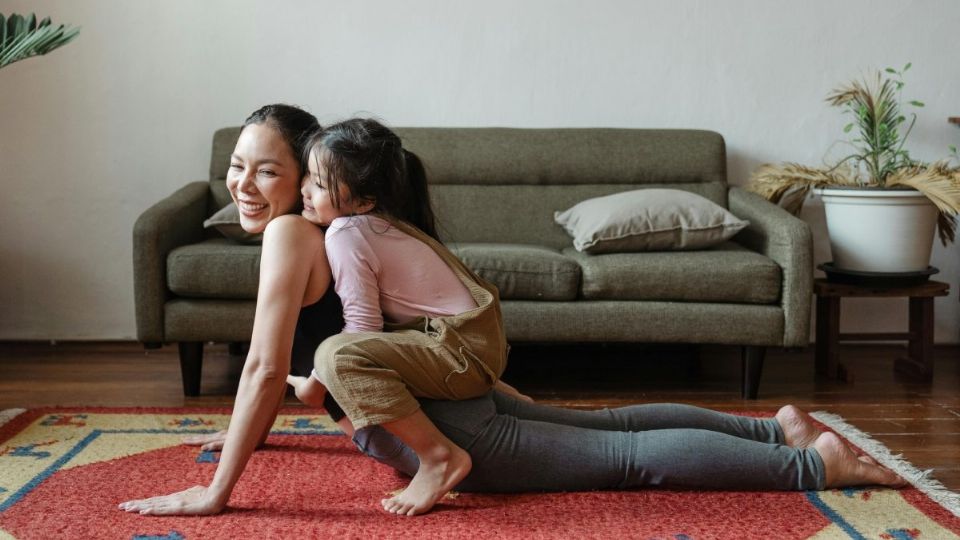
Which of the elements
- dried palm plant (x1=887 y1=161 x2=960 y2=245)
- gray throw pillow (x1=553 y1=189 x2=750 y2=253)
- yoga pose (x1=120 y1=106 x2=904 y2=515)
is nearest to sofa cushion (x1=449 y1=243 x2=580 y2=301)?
gray throw pillow (x1=553 y1=189 x2=750 y2=253)

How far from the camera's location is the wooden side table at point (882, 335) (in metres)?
3.26

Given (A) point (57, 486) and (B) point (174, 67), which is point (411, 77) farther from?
(A) point (57, 486)

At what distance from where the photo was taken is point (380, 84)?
375 cm

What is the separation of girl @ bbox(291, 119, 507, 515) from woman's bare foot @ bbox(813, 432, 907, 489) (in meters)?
0.68

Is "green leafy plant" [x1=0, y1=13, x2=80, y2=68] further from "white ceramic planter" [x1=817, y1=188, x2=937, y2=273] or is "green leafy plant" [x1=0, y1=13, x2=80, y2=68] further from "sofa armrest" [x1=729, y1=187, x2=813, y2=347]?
"white ceramic planter" [x1=817, y1=188, x2=937, y2=273]

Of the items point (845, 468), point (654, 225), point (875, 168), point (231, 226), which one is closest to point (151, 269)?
point (231, 226)

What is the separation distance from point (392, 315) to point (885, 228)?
1.92 meters

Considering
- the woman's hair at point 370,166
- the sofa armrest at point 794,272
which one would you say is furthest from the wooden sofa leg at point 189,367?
the sofa armrest at point 794,272

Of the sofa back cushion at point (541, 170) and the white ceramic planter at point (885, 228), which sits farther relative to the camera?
the sofa back cushion at point (541, 170)

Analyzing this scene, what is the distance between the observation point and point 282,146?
197 centimetres

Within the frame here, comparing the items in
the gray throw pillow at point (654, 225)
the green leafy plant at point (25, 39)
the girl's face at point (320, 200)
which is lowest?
the gray throw pillow at point (654, 225)

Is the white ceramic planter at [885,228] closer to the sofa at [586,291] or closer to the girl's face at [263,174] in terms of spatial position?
the sofa at [586,291]

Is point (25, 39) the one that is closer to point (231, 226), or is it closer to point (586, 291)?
point (231, 226)

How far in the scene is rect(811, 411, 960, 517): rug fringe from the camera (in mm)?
2055
